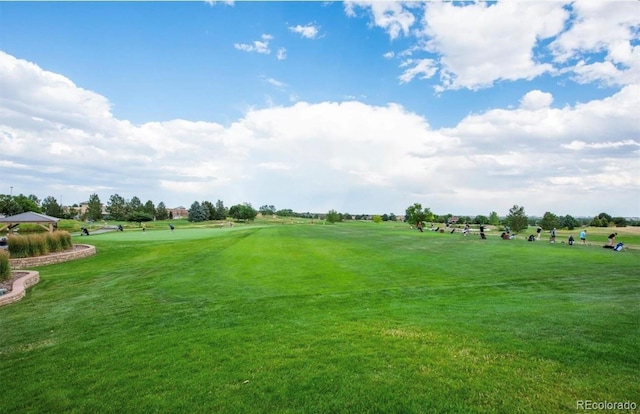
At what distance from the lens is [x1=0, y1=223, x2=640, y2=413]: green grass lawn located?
202 inches

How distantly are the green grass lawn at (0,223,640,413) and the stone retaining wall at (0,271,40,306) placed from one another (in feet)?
1.30

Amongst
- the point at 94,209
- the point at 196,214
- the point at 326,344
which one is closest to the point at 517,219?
the point at 326,344

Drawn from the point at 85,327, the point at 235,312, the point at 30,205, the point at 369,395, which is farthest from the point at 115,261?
the point at 30,205

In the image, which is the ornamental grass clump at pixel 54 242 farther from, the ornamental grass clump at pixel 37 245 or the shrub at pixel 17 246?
the shrub at pixel 17 246

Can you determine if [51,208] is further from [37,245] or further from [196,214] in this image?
[37,245]

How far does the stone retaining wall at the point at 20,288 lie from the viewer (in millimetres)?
12227

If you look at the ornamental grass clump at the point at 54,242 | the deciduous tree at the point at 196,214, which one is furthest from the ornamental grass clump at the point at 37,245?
the deciduous tree at the point at 196,214

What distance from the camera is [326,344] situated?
716 centimetres

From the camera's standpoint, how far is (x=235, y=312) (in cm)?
1002

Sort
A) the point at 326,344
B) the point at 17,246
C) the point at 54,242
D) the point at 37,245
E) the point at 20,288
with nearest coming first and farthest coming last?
the point at 326,344
the point at 20,288
the point at 17,246
the point at 37,245
the point at 54,242

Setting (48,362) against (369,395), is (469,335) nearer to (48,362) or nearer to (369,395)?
(369,395)

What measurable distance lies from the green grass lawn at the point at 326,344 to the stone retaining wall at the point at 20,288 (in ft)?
1.30

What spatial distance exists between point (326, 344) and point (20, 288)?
14.0 metres

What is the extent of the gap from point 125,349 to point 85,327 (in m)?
2.75
